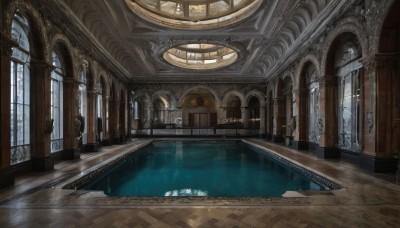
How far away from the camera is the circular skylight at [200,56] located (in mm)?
19266

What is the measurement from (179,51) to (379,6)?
15406 millimetres

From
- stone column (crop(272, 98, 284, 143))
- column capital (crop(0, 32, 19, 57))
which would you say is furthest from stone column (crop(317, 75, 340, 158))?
column capital (crop(0, 32, 19, 57))

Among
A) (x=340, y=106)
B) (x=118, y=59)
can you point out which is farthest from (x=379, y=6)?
(x=118, y=59)

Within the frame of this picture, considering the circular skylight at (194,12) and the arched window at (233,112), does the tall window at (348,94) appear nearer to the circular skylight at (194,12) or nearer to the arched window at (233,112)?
the circular skylight at (194,12)

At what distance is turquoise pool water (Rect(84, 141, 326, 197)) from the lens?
248 inches

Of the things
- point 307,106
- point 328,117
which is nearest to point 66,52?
point 328,117

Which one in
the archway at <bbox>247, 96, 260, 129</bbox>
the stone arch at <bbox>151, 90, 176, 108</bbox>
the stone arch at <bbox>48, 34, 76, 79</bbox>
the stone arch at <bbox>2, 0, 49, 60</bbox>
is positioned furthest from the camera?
the archway at <bbox>247, 96, 260, 129</bbox>

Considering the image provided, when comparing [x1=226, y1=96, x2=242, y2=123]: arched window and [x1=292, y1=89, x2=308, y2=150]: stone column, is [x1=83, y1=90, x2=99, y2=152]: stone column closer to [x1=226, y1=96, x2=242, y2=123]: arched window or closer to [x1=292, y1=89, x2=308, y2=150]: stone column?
[x1=292, y1=89, x2=308, y2=150]: stone column

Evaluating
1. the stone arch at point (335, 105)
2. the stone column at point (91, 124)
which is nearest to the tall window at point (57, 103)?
the stone column at point (91, 124)

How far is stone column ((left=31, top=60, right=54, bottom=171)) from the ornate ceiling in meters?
1.79

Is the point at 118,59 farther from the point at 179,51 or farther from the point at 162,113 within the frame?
the point at 162,113

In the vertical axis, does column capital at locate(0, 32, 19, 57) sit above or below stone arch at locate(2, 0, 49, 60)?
below

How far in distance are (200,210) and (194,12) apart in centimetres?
1124

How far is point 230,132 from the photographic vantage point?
22.2 meters
